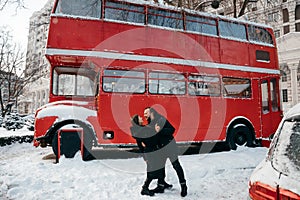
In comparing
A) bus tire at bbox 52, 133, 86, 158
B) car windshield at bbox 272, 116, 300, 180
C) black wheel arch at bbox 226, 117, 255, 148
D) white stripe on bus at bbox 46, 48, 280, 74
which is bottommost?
bus tire at bbox 52, 133, 86, 158

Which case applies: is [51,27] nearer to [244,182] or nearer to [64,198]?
[64,198]

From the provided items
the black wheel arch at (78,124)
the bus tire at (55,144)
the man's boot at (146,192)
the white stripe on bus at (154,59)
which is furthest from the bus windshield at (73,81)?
the man's boot at (146,192)

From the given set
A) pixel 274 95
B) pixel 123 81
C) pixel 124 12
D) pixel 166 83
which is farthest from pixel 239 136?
pixel 124 12

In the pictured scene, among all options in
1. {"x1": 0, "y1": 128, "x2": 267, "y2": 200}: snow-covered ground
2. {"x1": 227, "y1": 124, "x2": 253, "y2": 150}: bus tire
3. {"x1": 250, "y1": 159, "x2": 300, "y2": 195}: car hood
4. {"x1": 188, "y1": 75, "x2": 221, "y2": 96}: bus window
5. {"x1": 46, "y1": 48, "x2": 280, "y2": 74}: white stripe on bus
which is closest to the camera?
{"x1": 250, "y1": 159, "x2": 300, "y2": 195}: car hood

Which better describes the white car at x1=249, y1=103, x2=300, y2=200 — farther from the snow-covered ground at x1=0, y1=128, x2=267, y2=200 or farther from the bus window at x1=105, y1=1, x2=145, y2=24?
the bus window at x1=105, y1=1, x2=145, y2=24

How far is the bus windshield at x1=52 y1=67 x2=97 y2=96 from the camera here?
24.6 ft

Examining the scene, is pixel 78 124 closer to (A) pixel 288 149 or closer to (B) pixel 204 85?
(B) pixel 204 85

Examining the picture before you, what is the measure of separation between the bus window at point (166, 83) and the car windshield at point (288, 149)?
5.29m

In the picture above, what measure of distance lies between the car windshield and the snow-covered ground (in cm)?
241

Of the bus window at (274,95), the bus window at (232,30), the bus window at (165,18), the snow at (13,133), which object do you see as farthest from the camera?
the snow at (13,133)

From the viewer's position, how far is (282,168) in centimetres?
202

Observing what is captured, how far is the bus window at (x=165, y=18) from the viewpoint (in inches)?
299

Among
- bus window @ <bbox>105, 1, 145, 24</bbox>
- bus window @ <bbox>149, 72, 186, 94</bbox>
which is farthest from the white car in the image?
bus window @ <bbox>105, 1, 145, 24</bbox>

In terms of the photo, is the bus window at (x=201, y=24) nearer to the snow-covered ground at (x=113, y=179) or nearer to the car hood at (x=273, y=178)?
the snow-covered ground at (x=113, y=179)
